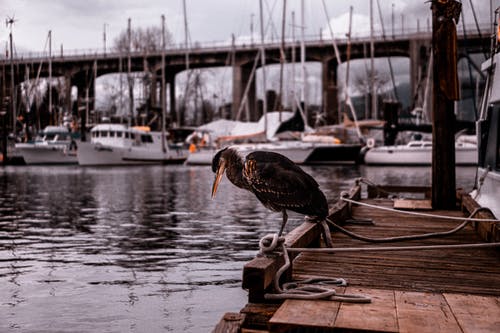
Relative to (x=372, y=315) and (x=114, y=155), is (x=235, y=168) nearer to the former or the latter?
(x=372, y=315)

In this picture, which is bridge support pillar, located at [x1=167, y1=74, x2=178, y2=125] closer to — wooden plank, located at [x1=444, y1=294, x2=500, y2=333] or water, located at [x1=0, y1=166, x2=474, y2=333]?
water, located at [x1=0, y1=166, x2=474, y2=333]

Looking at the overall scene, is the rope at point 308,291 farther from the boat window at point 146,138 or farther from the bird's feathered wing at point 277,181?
the boat window at point 146,138

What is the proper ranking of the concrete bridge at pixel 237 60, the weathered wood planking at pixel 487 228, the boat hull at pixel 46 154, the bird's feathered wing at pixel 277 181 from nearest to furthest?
the bird's feathered wing at pixel 277 181 → the weathered wood planking at pixel 487 228 → the boat hull at pixel 46 154 → the concrete bridge at pixel 237 60

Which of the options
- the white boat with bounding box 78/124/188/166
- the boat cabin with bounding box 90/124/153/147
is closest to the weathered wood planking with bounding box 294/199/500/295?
the white boat with bounding box 78/124/188/166

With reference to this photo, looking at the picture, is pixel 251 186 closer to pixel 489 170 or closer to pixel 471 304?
pixel 471 304

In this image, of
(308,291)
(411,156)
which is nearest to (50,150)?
(411,156)

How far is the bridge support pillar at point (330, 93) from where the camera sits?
8244cm

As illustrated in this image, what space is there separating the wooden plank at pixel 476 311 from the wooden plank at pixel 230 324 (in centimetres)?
141

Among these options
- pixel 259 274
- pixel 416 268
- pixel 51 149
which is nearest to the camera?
pixel 259 274

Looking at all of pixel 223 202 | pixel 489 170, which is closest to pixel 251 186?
pixel 489 170

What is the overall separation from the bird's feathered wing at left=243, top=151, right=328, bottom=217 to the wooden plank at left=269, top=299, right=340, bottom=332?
176 cm

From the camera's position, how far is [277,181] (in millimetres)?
6207

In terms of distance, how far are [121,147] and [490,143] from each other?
48814 mm

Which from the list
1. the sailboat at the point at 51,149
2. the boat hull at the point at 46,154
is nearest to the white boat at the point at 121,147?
the sailboat at the point at 51,149
